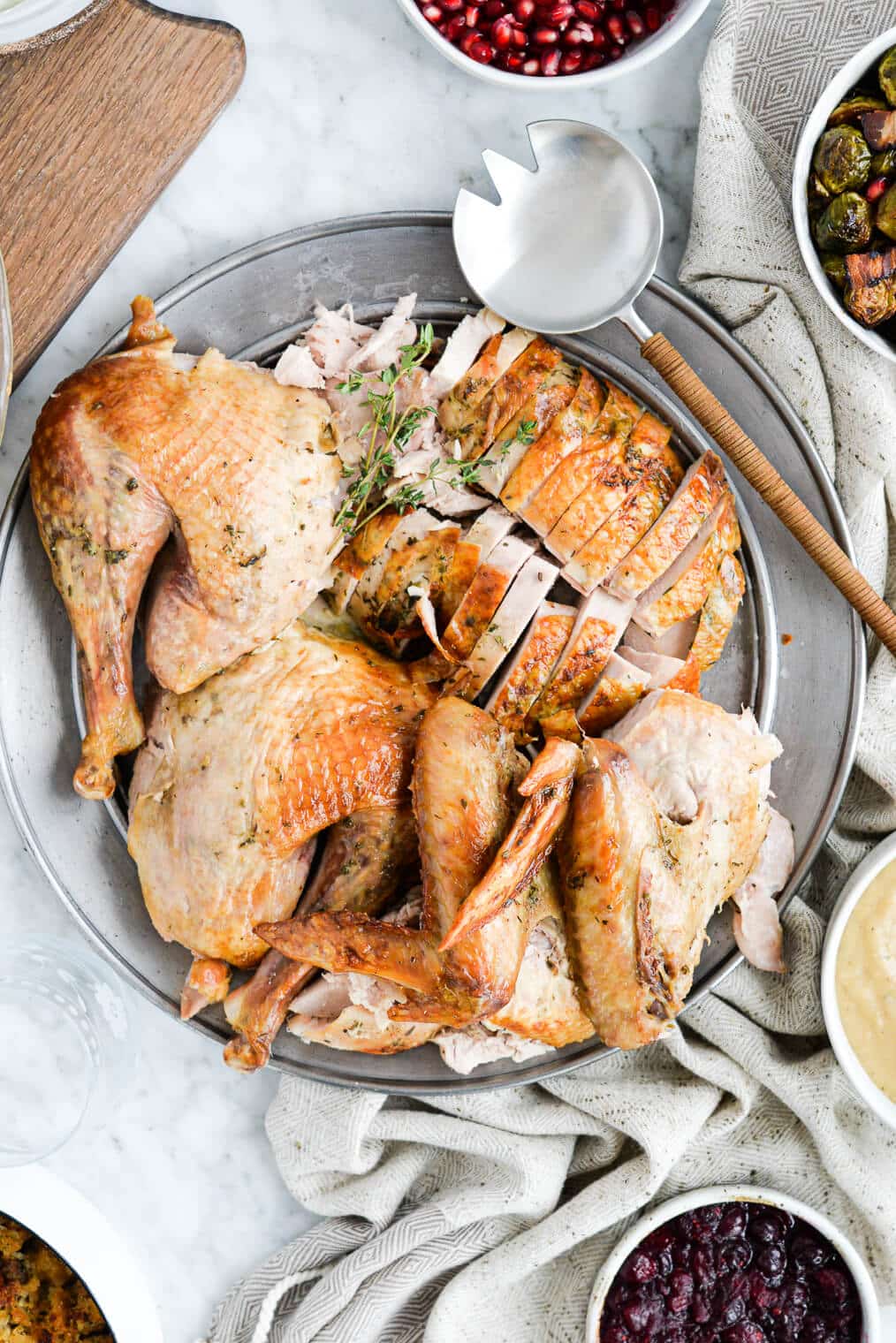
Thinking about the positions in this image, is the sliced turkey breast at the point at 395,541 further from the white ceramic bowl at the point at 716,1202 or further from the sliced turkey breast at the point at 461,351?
the white ceramic bowl at the point at 716,1202

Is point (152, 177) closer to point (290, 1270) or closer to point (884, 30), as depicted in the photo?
point (884, 30)

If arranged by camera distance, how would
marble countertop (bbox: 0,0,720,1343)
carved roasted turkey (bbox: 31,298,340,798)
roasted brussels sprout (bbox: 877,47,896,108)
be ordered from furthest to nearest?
marble countertop (bbox: 0,0,720,1343), roasted brussels sprout (bbox: 877,47,896,108), carved roasted turkey (bbox: 31,298,340,798)

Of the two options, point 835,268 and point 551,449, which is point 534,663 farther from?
point 835,268

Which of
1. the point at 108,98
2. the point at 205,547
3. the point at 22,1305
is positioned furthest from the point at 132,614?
the point at 22,1305

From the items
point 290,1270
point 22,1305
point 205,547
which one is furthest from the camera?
point 290,1270

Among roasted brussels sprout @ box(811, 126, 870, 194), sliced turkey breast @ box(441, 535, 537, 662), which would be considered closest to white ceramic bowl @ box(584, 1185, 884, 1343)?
sliced turkey breast @ box(441, 535, 537, 662)

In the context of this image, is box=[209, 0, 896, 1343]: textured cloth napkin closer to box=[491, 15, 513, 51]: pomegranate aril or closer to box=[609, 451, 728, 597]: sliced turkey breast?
box=[609, 451, 728, 597]: sliced turkey breast

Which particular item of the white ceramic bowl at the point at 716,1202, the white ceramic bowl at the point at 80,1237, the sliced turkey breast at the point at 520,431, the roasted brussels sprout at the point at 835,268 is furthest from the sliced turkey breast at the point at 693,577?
the white ceramic bowl at the point at 80,1237

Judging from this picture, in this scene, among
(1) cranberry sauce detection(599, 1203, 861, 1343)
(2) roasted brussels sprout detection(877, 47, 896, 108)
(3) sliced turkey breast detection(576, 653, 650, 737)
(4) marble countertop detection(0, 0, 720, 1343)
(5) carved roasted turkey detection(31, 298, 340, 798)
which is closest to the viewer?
(5) carved roasted turkey detection(31, 298, 340, 798)
